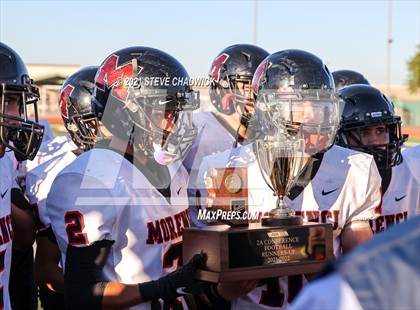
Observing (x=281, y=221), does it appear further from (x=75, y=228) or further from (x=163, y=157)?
(x=75, y=228)

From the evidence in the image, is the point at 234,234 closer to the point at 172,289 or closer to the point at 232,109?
the point at 172,289

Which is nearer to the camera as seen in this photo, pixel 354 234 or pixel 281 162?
pixel 281 162

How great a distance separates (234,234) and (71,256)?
0.52 m

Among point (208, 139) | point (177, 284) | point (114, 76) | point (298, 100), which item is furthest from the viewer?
point (208, 139)

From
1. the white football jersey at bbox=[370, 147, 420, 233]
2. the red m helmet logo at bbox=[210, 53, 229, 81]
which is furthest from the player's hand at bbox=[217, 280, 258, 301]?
the red m helmet logo at bbox=[210, 53, 229, 81]

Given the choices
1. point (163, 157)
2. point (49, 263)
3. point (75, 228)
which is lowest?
point (49, 263)

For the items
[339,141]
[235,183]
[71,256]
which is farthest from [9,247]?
[339,141]

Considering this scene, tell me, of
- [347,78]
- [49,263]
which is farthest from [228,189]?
[347,78]

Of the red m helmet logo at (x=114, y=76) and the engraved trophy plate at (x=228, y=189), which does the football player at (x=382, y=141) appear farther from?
the red m helmet logo at (x=114, y=76)

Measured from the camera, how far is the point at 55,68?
11.5 m

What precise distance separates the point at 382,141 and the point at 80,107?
161 cm

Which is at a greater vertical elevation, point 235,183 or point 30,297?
point 235,183

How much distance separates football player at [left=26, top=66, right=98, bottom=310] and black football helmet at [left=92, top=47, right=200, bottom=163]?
69cm

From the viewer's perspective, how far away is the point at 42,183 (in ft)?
10.9
